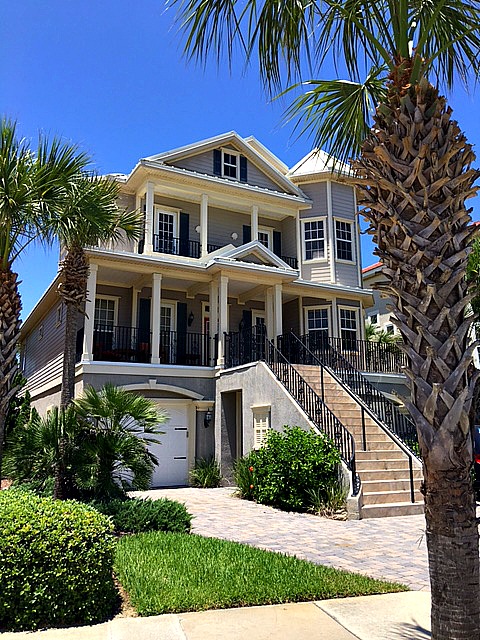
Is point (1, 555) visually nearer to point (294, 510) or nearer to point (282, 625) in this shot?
point (282, 625)

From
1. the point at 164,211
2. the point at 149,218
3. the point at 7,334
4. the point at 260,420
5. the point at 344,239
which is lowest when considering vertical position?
the point at 260,420

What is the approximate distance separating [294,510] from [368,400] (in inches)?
210

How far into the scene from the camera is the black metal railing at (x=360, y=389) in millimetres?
13196

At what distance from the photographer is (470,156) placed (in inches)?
149

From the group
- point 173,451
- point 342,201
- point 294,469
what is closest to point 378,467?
point 294,469

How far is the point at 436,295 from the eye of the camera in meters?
3.47

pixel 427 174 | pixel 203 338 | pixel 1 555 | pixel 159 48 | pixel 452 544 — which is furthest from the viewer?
pixel 203 338

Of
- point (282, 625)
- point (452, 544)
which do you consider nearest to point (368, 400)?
point (282, 625)

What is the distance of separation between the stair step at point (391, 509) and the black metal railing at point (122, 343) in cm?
865

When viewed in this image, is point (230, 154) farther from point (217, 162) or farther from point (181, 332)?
point (181, 332)

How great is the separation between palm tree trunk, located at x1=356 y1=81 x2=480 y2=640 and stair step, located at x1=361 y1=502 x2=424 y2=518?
290 inches

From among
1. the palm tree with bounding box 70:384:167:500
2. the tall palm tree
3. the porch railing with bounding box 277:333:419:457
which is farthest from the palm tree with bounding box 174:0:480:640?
the porch railing with bounding box 277:333:419:457

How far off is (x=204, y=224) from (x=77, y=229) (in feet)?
26.7

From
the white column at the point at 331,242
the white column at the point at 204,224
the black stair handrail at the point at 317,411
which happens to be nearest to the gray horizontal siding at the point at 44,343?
the white column at the point at 204,224
